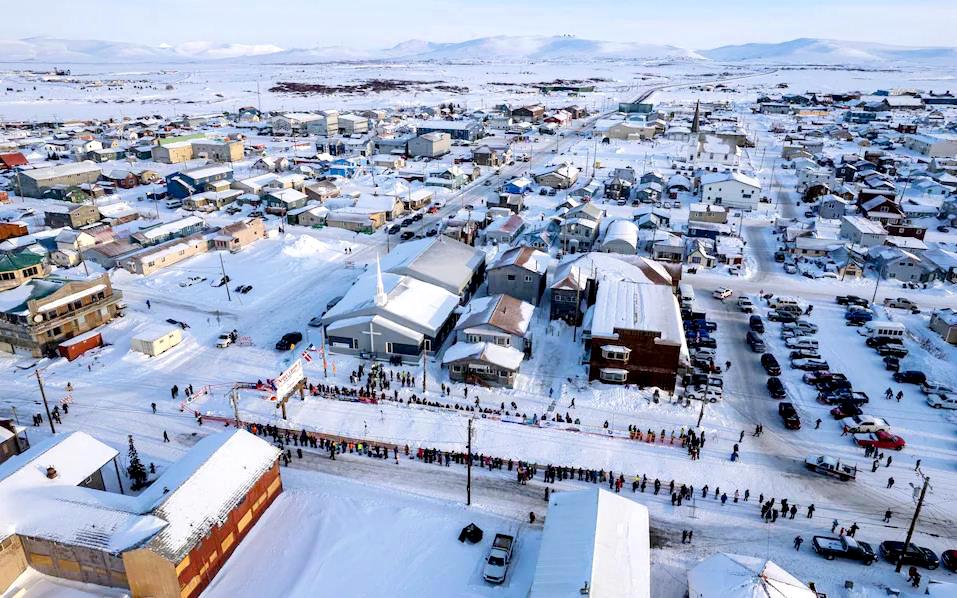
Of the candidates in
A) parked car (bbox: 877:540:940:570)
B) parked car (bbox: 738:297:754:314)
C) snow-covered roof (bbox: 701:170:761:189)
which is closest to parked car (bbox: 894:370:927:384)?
parked car (bbox: 738:297:754:314)

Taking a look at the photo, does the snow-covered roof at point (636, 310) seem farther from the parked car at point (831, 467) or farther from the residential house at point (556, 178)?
the residential house at point (556, 178)

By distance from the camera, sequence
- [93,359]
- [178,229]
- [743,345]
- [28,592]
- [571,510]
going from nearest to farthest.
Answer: [28,592]
[571,510]
[93,359]
[743,345]
[178,229]

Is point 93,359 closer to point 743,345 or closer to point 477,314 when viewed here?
point 477,314

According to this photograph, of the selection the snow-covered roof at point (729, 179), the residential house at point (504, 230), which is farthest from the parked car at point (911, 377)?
the snow-covered roof at point (729, 179)

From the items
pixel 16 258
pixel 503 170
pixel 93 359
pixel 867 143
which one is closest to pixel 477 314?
pixel 93 359

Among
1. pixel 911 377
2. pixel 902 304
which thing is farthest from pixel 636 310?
pixel 902 304

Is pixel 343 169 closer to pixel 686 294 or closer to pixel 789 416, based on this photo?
pixel 686 294

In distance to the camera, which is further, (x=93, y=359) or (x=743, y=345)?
(x=743, y=345)
